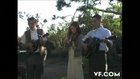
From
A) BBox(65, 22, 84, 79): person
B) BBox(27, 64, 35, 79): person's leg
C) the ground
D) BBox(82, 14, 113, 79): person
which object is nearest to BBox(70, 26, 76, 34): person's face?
BBox(65, 22, 84, 79): person

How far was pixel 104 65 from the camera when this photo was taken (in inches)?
150

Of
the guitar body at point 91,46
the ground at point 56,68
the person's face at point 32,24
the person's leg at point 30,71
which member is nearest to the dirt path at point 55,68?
the ground at point 56,68

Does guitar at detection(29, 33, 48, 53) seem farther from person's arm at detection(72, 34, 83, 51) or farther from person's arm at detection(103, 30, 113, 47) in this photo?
person's arm at detection(103, 30, 113, 47)

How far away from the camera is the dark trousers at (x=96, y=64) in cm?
378

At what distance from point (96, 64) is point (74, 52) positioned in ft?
0.86

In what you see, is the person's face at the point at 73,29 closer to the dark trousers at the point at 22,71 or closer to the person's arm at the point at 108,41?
the person's arm at the point at 108,41

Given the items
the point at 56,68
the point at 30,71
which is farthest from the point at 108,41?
the point at 30,71

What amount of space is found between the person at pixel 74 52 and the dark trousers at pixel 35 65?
29 centimetres

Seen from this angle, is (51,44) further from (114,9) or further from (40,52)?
(114,9)

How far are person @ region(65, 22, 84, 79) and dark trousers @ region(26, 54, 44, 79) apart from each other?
0.29m

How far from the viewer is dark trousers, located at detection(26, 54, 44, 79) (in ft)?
12.5
